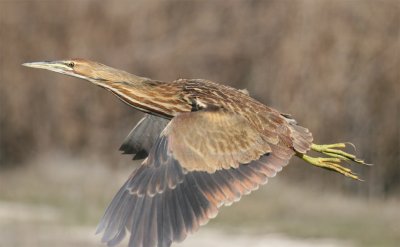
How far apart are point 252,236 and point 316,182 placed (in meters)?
3.08

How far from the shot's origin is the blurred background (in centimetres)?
1384

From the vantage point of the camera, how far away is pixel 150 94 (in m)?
6.94

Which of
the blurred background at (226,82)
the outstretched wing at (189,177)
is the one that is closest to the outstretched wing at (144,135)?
the outstretched wing at (189,177)

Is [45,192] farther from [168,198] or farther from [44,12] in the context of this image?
[168,198]

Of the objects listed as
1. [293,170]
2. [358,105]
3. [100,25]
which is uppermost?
[100,25]

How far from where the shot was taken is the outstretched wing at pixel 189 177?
6.21 m

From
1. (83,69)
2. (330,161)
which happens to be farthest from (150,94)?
(330,161)

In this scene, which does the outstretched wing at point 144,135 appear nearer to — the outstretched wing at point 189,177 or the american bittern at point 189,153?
the american bittern at point 189,153

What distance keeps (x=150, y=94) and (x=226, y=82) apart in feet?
36.0

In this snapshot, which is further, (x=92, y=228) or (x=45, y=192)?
(x=45, y=192)

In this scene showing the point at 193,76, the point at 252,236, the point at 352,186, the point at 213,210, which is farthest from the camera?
the point at 193,76

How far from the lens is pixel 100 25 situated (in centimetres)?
1839

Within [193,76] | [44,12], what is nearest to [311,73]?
[193,76]

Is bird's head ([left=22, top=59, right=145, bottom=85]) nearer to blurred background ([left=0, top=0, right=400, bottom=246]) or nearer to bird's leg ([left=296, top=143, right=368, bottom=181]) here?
bird's leg ([left=296, top=143, right=368, bottom=181])
